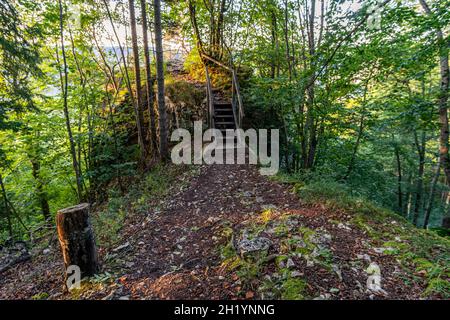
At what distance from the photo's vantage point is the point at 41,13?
625 cm

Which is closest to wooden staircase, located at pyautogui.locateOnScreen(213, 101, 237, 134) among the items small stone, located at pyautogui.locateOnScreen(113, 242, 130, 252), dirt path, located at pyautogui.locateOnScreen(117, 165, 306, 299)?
dirt path, located at pyautogui.locateOnScreen(117, 165, 306, 299)

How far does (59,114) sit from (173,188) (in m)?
5.96

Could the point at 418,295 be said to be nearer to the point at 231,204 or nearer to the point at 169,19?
the point at 231,204

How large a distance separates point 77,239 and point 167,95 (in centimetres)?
711

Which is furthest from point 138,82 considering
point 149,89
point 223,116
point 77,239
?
point 77,239

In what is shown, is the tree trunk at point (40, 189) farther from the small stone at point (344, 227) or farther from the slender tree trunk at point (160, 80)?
the small stone at point (344, 227)

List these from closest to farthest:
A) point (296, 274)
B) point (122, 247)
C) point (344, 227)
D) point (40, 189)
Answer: point (296, 274)
point (344, 227)
point (122, 247)
point (40, 189)

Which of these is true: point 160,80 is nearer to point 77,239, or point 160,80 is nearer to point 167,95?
point 167,95

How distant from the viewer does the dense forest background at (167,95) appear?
5.51m

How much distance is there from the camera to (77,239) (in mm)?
2951

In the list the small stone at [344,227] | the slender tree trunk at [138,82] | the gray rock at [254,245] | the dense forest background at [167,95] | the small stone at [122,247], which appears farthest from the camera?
the slender tree trunk at [138,82]
